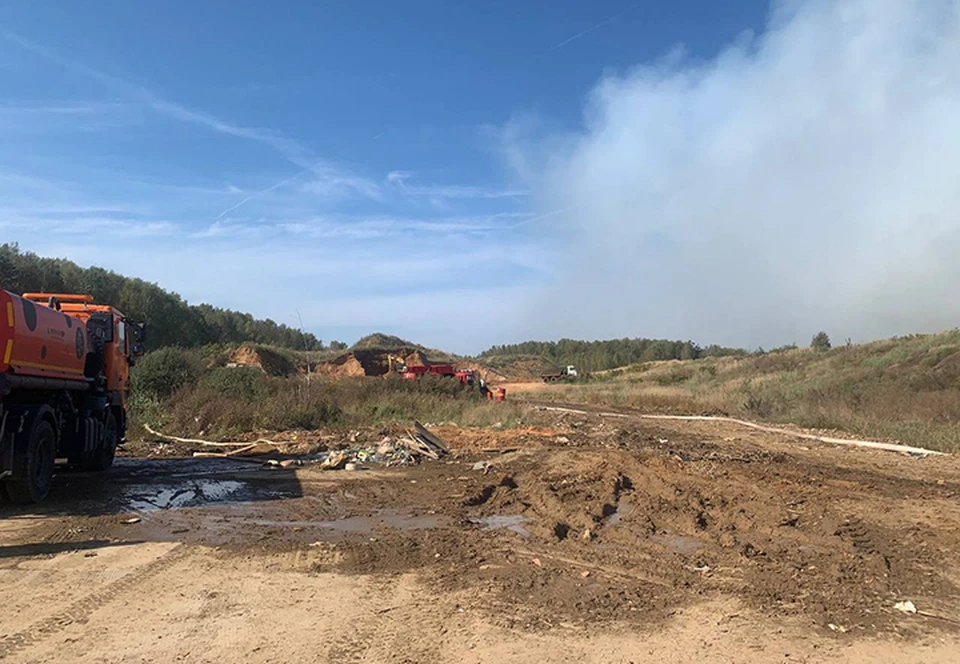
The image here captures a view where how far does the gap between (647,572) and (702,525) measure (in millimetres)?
2493

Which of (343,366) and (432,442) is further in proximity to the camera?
(343,366)

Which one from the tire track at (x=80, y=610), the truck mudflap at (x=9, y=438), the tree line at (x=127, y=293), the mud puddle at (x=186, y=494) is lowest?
the mud puddle at (x=186, y=494)

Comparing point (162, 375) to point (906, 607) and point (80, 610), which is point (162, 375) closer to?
point (80, 610)

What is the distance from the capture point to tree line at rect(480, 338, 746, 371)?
97312 mm

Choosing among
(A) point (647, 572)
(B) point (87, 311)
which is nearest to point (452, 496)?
(A) point (647, 572)

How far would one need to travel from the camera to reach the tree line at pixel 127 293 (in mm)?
35688

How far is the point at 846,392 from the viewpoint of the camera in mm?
30562

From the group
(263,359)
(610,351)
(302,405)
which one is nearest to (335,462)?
(302,405)

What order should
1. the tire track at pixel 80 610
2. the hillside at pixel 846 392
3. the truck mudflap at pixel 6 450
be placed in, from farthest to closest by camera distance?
→ the hillside at pixel 846 392 → the truck mudflap at pixel 6 450 → the tire track at pixel 80 610

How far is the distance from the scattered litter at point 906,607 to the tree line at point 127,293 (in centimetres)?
2530

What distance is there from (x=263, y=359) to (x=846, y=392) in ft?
96.2

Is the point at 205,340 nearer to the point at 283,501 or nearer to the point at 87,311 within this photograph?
the point at 87,311

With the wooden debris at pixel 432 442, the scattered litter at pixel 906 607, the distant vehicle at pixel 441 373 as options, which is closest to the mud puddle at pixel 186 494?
the wooden debris at pixel 432 442

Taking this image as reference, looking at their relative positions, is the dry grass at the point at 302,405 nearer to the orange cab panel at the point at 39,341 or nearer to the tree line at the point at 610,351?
the orange cab panel at the point at 39,341
